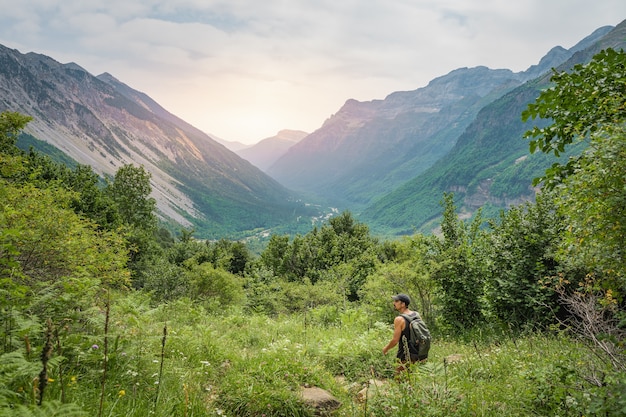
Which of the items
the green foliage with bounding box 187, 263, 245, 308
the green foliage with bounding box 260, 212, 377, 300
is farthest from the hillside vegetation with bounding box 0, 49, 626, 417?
the green foliage with bounding box 260, 212, 377, 300

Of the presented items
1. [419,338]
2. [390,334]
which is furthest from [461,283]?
[419,338]

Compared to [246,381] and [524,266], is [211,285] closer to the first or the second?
[524,266]

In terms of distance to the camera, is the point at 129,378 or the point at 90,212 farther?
the point at 90,212

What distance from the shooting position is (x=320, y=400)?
537 centimetres

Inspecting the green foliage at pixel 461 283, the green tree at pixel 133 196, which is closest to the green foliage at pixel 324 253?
the green tree at pixel 133 196

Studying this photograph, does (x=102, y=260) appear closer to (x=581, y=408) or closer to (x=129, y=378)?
(x=129, y=378)

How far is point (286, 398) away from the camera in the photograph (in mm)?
5195

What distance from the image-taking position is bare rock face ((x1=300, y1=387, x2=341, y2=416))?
17.2 feet

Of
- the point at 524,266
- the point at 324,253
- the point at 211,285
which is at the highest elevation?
the point at 524,266

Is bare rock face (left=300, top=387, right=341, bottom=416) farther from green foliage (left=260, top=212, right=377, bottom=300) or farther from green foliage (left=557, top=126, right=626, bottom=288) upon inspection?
green foliage (left=260, top=212, right=377, bottom=300)

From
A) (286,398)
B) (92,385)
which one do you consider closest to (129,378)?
(92,385)

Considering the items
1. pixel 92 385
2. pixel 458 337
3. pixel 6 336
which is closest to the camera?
pixel 6 336

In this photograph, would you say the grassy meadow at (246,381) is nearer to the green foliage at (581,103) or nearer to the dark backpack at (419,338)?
the dark backpack at (419,338)

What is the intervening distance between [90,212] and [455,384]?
3839cm
